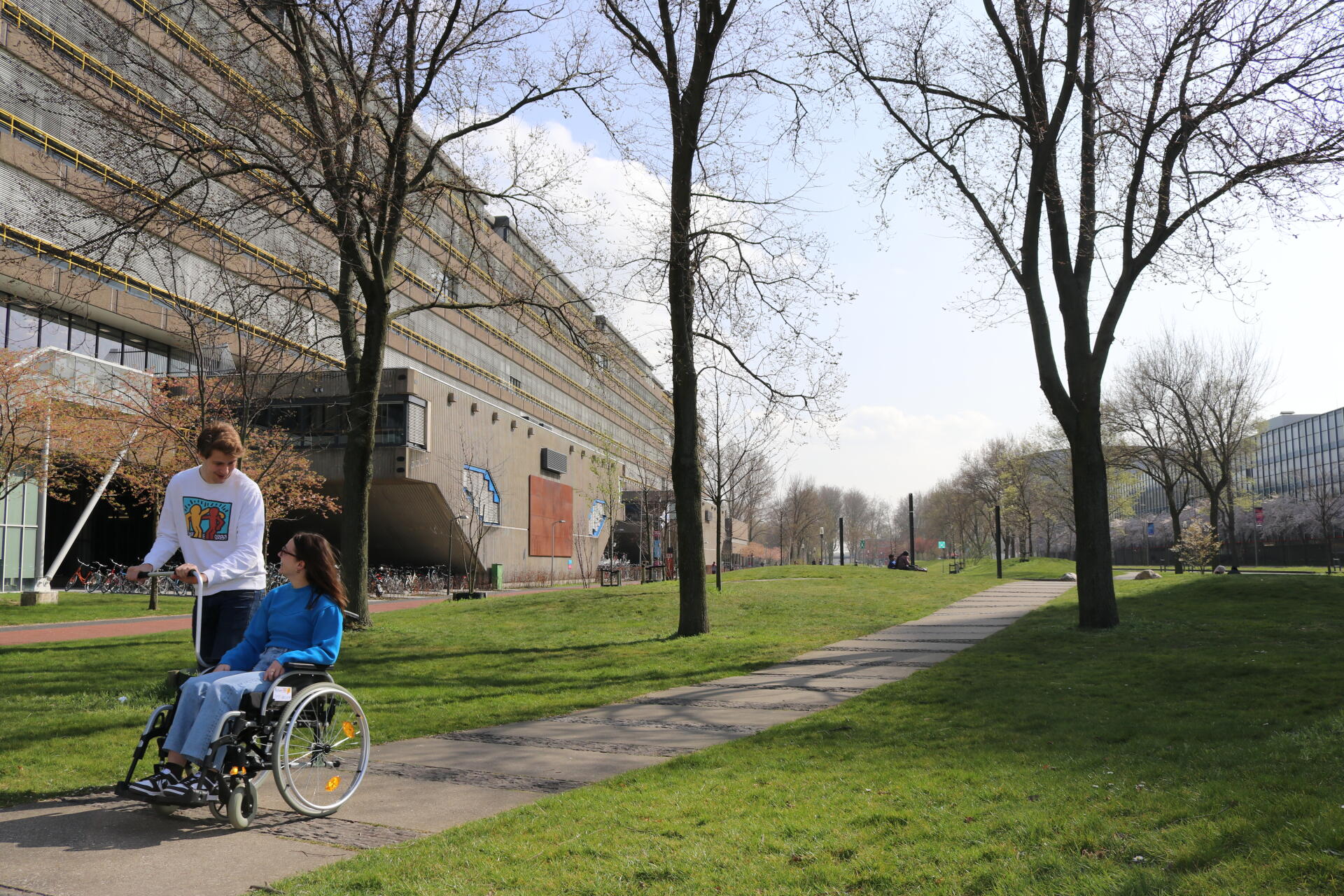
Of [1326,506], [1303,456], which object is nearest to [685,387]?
[1326,506]

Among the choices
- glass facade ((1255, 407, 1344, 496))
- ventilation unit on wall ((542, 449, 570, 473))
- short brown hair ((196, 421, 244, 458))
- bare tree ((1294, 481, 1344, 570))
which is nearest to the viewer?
short brown hair ((196, 421, 244, 458))

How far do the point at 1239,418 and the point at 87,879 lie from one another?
46.0m

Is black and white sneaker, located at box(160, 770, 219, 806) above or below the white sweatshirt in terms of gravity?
below

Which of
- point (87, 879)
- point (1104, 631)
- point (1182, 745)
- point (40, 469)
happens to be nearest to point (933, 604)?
point (1104, 631)

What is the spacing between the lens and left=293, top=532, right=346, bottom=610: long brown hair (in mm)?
5141

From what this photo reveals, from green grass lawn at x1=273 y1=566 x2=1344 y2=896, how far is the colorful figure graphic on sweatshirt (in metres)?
2.29

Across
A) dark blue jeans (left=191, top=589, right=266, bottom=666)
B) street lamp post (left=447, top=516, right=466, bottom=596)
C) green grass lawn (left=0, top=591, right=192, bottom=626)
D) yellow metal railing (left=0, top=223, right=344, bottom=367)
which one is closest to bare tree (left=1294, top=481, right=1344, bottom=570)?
street lamp post (left=447, top=516, right=466, bottom=596)

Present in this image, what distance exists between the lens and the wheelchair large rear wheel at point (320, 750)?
184 inches

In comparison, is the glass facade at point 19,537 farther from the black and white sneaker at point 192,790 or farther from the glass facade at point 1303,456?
the glass facade at point 1303,456

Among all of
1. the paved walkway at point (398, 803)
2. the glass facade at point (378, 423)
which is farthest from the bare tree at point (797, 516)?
the paved walkway at point (398, 803)

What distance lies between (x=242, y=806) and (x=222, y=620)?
1.27m

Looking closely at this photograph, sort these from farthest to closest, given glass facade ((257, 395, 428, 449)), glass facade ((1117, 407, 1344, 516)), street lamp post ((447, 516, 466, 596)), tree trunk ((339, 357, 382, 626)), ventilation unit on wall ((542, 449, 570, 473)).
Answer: glass facade ((1117, 407, 1344, 516)) → ventilation unit on wall ((542, 449, 570, 473)) → street lamp post ((447, 516, 466, 596)) → glass facade ((257, 395, 428, 449)) → tree trunk ((339, 357, 382, 626))

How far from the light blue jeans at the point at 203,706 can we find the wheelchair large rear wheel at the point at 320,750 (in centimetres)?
25

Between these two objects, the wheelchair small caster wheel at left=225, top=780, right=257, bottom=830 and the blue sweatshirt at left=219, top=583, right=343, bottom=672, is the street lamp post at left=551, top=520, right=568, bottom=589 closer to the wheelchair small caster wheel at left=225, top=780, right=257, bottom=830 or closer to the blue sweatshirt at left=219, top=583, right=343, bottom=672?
the blue sweatshirt at left=219, top=583, right=343, bottom=672
